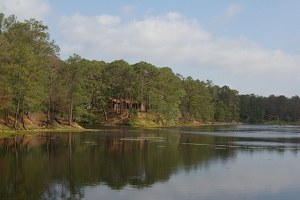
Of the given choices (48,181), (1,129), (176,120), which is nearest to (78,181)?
(48,181)

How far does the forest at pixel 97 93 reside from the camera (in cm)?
5316

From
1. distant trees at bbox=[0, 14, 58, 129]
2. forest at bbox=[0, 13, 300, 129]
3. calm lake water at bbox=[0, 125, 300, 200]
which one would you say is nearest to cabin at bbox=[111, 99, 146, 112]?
forest at bbox=[0, 13, 300, 129]

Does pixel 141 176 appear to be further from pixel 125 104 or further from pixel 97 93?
pixel 125 104

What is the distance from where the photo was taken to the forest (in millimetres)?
53156

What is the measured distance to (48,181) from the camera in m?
18.5

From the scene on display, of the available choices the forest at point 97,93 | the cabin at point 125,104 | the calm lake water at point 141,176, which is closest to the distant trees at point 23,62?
the forest at point 97,93

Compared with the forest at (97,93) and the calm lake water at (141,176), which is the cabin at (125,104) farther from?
the calm lake water at (141,176)

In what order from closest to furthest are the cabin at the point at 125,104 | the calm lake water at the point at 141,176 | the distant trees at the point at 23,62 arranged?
the calm lake water at the point at 141,176
the distant trees at the point at 23,62
the cabin at the point at 125,104

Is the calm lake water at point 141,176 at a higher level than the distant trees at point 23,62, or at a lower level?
lower

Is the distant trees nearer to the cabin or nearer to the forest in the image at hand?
the forest

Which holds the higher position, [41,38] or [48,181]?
[41,38]

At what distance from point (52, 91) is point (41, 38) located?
10046 millimetres

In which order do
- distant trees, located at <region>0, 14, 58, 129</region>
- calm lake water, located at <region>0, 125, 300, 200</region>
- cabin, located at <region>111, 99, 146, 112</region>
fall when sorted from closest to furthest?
calm lake water, located at <region>0, 125, 300, 200</region>, distant trees, located at <region>0, 14, 58, 129</region>, cabin, located at <region>111, 99, 146, 112</region>

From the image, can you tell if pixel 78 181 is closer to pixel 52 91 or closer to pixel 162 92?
pixel 52 91
